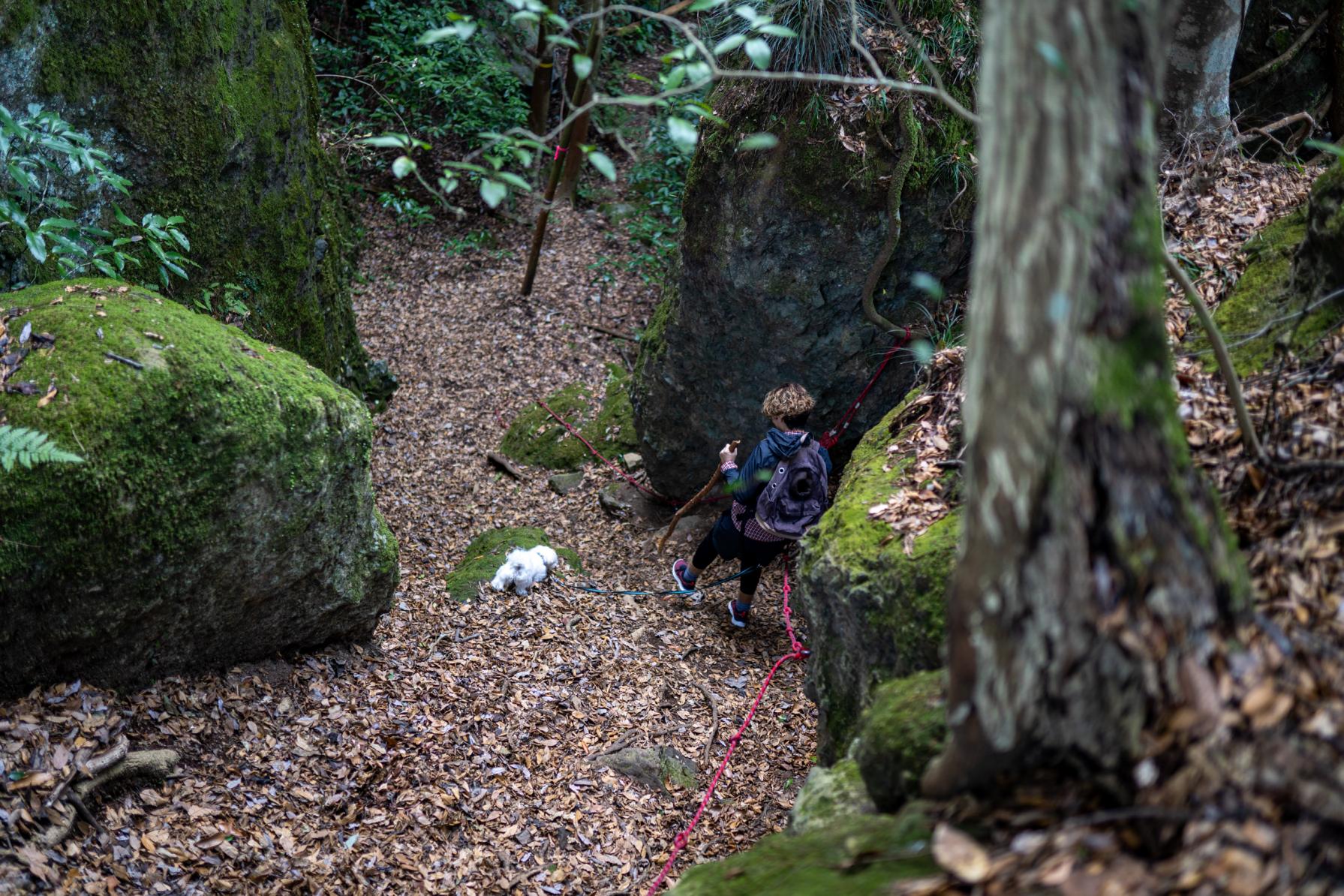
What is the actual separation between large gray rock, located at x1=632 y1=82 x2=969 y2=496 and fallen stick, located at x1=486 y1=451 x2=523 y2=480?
195 cm

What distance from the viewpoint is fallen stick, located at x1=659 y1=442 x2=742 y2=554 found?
605 centimetres

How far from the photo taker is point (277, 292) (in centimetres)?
630

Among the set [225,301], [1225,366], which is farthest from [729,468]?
[1225,366]

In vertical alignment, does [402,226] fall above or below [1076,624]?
below

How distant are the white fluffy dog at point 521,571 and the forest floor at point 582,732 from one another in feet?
0.40

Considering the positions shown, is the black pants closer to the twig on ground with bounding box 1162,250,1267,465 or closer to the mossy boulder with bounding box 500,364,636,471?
the mossy boulder with bounding box 500,364,636,471

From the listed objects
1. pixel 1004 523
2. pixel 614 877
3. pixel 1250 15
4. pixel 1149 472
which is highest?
pixel 1250 15

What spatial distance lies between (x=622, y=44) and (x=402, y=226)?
200 inches

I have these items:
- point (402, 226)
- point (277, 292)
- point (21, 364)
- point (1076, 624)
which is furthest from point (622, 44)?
point (1076, 624)

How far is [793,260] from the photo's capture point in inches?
243

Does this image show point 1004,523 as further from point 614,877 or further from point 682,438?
point 682,438

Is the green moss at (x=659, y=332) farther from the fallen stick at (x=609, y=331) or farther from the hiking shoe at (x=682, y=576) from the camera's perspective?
the fallen stick at (x=609, y=331)

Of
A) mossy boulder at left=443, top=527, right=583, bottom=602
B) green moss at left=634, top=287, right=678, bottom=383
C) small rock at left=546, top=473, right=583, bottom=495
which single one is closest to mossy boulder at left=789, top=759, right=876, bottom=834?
mossy boulder at left=443, top=527, right=583, bottom=602

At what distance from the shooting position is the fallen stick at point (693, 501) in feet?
19.8
